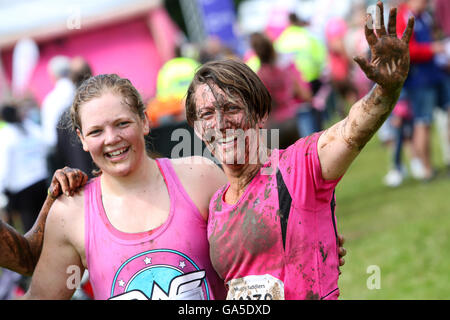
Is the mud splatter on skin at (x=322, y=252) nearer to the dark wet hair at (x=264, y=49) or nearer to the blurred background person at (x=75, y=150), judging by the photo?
the blurred background person at (x=75, y=150)

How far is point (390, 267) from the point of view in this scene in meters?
4.87

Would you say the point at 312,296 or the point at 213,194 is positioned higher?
the point at 213,194

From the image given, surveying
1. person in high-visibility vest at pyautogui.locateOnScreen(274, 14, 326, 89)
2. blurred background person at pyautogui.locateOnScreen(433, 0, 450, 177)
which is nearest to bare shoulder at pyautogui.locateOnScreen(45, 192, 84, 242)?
blurred background person at pyautogui.locateOnScreen(433, 0, 450, 177)

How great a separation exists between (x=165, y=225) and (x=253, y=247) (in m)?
0.46

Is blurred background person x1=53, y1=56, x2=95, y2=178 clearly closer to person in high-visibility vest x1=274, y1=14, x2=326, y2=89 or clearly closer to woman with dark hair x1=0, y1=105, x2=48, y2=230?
woman with dark hair x1=0, y1=105, x2=48, y2=230

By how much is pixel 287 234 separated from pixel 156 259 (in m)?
0.58

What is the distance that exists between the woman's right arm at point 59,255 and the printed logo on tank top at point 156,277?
252mm

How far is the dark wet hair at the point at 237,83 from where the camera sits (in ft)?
6.90

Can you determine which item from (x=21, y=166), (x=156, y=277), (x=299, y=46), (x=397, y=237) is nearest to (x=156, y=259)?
(x=156, y=277)

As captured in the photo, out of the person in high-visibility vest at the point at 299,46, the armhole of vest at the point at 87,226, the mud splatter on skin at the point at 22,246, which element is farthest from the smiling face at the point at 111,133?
the person in high-visibility vest at the point at 299,46

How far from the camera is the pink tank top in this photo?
2.30m

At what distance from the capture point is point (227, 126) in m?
2.09

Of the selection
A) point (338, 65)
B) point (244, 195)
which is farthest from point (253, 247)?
point (338, 65)

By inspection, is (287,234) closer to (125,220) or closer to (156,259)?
(156,259)
